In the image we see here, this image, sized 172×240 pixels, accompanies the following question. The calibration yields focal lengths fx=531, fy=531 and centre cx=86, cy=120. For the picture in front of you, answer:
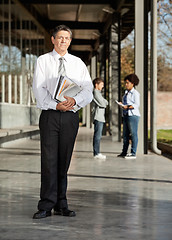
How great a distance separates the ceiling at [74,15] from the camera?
19.4 m

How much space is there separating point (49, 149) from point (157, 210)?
132 cm

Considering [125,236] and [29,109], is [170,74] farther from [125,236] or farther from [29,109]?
[125,236]

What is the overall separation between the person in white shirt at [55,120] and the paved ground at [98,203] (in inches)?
10.2

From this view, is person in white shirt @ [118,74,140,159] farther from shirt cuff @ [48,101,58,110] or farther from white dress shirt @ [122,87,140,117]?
shirt cuff @ [48,101,58,110]

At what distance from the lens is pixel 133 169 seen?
9.02 meters

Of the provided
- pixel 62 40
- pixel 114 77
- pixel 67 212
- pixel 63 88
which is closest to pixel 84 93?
pixel 63 88

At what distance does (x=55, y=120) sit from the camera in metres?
4.79

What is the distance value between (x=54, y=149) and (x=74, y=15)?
64.9 ft

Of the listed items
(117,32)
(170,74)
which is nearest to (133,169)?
(117,32)

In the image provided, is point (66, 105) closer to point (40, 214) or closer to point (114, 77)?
point (40, 214)

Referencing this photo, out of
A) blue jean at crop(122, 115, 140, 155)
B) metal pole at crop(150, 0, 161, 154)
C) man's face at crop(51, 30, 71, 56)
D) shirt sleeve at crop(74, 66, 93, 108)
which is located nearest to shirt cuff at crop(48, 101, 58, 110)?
shirt sleeve at crop(74, 66, 93, 108)

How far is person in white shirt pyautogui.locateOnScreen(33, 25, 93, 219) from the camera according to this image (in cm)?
479

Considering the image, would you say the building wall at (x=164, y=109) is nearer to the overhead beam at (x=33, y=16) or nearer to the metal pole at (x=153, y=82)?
the overhead beam at (x=33, y=16)

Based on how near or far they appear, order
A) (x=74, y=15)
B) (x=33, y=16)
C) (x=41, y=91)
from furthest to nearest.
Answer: (x=74, y=15)
(x=33, y=16)
(x=41, y=91)
